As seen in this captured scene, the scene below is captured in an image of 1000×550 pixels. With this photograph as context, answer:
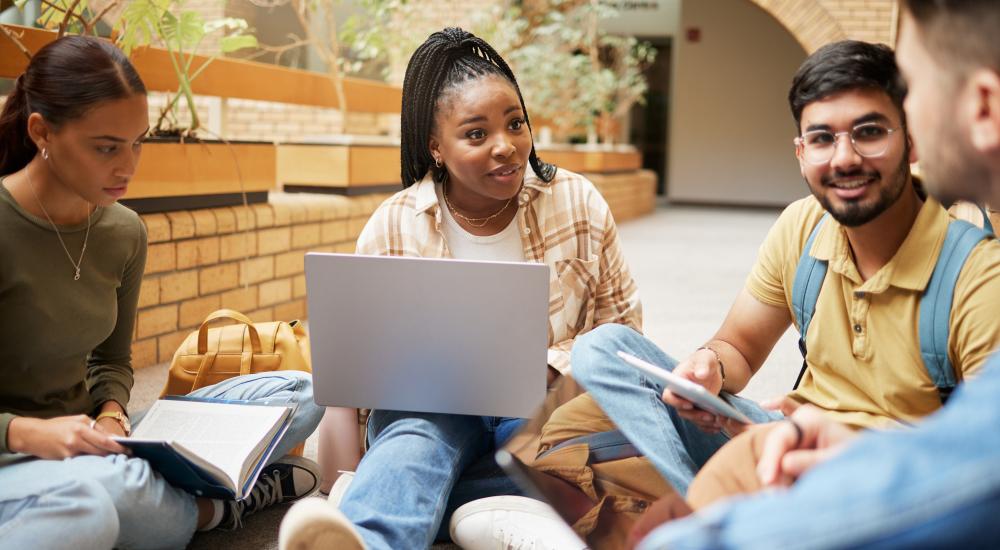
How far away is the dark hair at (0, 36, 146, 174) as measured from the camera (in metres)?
1.84

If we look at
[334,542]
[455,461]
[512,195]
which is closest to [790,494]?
[334,542]

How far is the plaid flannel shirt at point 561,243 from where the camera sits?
2291 millimetres

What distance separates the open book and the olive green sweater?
169 mm

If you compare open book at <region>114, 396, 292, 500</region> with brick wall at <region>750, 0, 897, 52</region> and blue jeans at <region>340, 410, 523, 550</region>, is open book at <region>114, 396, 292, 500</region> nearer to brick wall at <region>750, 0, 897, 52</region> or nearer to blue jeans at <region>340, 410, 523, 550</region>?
blue jeans at <region>340, 410, 523, 550</region>

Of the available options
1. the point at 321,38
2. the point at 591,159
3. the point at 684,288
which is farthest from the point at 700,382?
the point at 591,159

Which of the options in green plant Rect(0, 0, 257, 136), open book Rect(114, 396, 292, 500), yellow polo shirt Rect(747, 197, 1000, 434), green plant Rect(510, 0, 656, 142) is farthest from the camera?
green plant Rect(510, 0, 656, 142)

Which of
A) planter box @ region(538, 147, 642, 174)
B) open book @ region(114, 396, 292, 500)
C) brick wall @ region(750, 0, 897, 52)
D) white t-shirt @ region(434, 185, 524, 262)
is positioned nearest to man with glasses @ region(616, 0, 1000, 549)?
open book @ region(114, 396, 292, 500)

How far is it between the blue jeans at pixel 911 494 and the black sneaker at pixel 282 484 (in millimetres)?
1675

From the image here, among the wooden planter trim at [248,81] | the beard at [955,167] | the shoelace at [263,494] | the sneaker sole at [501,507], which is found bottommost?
the shoelace at [263,494]

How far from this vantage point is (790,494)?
76 centimetres

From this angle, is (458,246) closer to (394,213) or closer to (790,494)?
(394,213)

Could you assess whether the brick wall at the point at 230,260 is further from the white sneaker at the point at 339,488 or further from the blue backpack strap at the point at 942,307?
the blue backpack strap at the point at 942,307

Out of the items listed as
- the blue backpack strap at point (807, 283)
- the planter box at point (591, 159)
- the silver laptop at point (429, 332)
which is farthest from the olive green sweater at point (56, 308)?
the planter box at point (591, 159)

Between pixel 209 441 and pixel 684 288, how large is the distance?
4.60 meters
